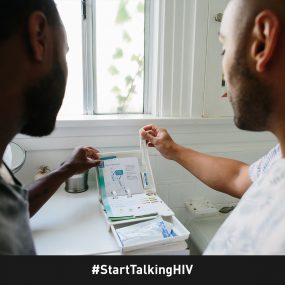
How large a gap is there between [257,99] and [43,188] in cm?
63

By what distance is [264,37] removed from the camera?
55cm

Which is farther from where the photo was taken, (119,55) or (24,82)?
(119,55)

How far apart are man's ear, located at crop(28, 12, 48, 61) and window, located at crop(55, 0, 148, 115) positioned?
76cm

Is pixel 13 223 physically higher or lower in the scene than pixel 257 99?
lower

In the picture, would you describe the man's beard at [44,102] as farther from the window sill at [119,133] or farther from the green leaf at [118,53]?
the green leaf at [118,53]

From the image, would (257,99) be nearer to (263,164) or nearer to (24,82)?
(263,164)

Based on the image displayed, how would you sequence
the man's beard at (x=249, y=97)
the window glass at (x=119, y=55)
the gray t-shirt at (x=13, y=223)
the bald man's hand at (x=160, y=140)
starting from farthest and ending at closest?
the window glass at (x=119, y=55)
the bald man's hand at (x=160, y=140)
the man's beard at (x=249, y=97)
the gray t-shirt at (x=13, y=223)

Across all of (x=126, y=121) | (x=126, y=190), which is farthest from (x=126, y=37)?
(x=126, y=190)

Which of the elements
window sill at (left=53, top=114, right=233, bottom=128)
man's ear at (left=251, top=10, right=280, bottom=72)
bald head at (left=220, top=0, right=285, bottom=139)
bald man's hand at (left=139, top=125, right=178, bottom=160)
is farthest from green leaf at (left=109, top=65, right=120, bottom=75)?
man's ear at (left=251, top=10, right=280, bottom=72)

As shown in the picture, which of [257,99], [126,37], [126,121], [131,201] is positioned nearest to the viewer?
[257,99]

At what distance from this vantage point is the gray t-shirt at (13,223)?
474mm

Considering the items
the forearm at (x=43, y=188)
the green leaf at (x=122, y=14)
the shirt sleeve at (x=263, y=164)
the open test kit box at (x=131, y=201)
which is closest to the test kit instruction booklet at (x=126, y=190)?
the open test kit box at (x=131, y=201)

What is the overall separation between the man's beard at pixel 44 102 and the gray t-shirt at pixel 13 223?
0.12 meters
